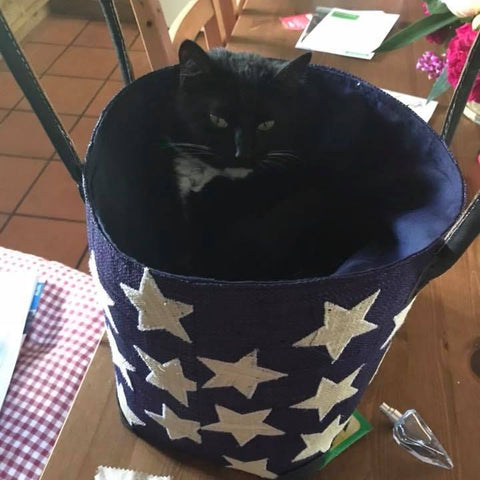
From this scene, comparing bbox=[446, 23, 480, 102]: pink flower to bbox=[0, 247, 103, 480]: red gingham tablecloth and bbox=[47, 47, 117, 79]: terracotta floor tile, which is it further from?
bbox=[47, 47, 117, 79]: terracotta floor tile

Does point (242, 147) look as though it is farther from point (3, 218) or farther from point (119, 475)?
point (3, 218)

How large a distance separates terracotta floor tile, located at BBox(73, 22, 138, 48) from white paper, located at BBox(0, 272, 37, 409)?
186 cm

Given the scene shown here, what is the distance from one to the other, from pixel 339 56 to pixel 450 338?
65cm

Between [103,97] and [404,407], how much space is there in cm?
190

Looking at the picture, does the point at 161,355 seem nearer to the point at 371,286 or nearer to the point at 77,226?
the point at 371,286

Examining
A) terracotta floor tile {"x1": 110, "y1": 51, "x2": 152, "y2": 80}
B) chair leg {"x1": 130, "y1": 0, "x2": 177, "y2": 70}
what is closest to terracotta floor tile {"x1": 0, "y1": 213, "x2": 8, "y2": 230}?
terracotta floor tile {"x1": 110, "y1": 51, "x2": 152, "y2": 80}

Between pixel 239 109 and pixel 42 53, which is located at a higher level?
pixel 239 109

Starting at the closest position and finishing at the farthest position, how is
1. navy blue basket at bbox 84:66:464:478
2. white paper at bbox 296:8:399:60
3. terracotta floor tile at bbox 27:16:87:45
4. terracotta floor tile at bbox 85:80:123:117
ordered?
navy blue basket at bbox 84:66:464:478 → white paper at bbox 296:8:399:60 → terracotta floor tile at bbox 85:80:123:117 → terracotta floor tile at bbox 27:16:87:45

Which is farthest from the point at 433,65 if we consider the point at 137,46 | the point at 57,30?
the point at 57,30

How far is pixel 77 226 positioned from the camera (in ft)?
5.59

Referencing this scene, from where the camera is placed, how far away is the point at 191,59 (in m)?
0.64

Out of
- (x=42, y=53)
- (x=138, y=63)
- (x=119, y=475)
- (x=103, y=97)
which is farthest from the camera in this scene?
(x=42, y=53)

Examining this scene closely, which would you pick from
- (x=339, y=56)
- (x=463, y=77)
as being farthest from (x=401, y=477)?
(x=339, y=56)

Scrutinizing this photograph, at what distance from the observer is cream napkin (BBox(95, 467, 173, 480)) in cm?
51
